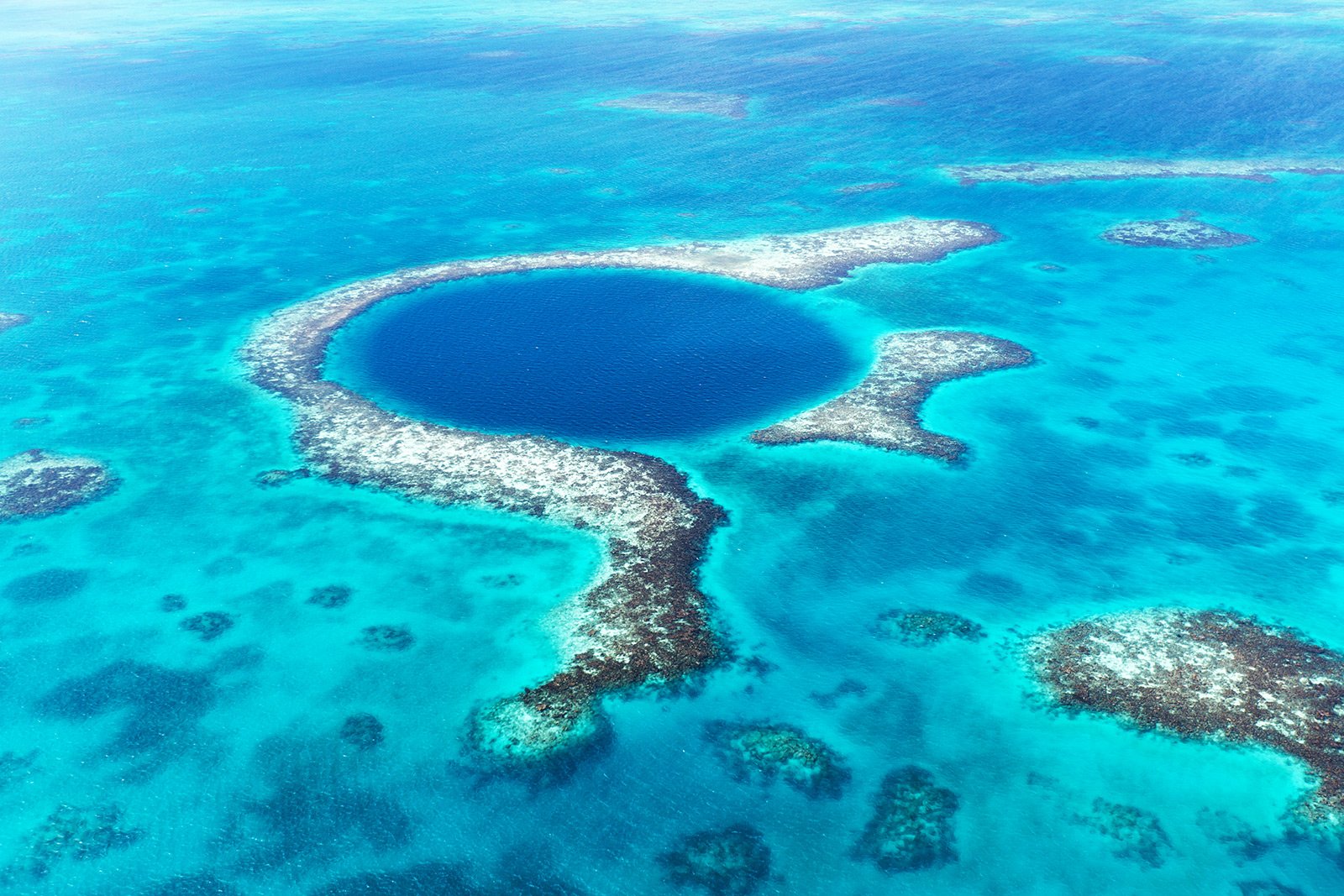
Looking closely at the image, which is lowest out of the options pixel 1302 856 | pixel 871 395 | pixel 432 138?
pixel 1302 856

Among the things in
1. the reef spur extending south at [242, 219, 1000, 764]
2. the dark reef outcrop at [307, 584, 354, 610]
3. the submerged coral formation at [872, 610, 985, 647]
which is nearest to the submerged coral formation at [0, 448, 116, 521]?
the reef spur extending south at [242, 219, 1000, 764]

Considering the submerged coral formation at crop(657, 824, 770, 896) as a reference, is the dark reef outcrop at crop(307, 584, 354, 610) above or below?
above

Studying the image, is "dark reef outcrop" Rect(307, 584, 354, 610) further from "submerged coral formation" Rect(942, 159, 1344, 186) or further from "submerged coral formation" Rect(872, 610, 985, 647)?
"submerged coral formation" Rect(942, 159, 1344, 186)

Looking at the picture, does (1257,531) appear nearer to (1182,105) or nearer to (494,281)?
(494,281)

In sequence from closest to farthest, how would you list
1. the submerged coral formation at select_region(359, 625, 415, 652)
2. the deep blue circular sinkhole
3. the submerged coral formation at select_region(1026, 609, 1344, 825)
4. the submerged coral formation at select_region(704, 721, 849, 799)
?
the submerged coral formation at select_region(704, 721, 849, 799)
the submerged coral formation at select_region(1026, 609, 1344, 825)
the submerged coral formation at select_region(359, 625, 415, 652)
the deep blue circular sinkhole

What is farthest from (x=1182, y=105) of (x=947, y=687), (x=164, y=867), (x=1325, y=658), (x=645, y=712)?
(x=164, y=867)

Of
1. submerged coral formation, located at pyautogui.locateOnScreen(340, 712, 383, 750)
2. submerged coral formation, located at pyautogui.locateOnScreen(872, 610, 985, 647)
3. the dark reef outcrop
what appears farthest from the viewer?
the dark reef outcrop

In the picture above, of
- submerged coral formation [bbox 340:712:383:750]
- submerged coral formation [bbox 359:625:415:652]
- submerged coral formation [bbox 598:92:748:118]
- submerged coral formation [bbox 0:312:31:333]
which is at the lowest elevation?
submerged coral formation [bbox 340:712:383:750]
